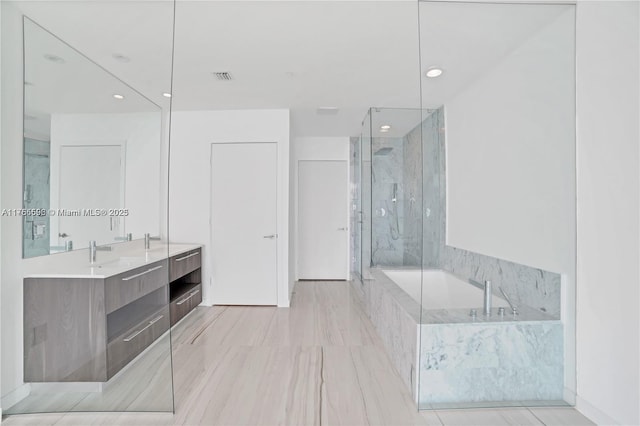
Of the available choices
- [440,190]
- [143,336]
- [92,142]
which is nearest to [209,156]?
[92,142]

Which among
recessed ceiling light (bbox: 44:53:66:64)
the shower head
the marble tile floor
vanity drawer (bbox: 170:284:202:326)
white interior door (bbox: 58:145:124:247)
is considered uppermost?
recessed ceiling light (bbox: 44:53:66:64)

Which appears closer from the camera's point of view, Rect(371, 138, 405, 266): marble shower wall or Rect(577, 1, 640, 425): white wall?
Rect(577, 1, 640, 425): white wall

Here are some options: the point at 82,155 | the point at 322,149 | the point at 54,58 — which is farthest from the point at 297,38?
the point at 322,149

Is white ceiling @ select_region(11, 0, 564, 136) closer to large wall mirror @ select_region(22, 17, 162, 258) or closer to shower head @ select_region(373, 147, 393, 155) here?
large wall mirror @ select_region(22, 17, 162, 258)

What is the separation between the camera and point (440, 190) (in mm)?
2092

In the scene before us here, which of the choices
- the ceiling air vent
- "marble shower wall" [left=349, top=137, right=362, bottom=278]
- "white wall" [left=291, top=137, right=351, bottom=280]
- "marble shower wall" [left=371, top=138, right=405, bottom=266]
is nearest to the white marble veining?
"marble shower wall" [left=371, top=138, right=405, bottom=266]

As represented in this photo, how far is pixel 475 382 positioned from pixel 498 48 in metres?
1.96

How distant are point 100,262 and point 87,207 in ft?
1.16

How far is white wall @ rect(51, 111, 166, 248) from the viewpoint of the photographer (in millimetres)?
2078

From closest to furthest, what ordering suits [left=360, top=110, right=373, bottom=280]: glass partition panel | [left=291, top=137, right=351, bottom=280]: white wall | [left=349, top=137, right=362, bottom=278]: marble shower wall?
[left=360, top=110, right=373, bottom=280]: glass partition panel, [left=349, top=137, right=362, bottom=278]: marble shower wall, [left=291, top=137, right=351, bottom=280]: white wall

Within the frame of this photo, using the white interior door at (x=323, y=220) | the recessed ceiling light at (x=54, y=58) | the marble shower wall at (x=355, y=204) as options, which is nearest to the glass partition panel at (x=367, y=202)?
the marble shower wall at (x=355, y=204)

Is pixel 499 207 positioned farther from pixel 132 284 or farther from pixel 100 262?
pixel 100 262

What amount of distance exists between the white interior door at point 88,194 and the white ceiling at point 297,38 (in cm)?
56

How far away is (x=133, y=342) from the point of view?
6.90ft
